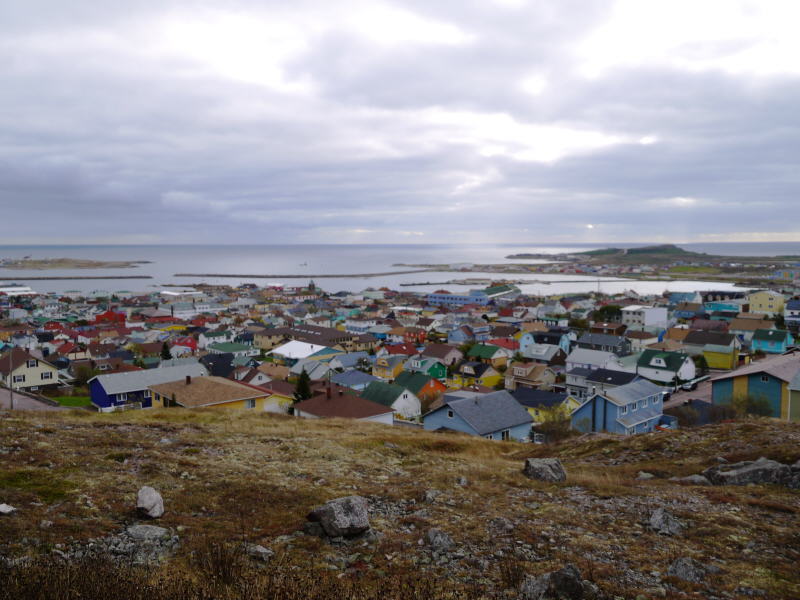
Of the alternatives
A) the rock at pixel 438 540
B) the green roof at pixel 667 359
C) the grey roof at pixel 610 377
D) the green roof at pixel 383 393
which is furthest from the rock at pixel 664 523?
the green roof at pixel 667 359

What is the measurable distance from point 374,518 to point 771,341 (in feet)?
185

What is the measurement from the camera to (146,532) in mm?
5852

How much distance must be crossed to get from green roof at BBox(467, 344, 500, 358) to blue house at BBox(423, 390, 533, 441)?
80.2 feet

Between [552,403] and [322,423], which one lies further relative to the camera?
[552,403]

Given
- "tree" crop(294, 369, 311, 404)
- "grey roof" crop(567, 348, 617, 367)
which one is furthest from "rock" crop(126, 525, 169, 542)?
"grey roof" crop(567, 348, 617, 367)

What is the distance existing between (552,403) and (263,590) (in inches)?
1130

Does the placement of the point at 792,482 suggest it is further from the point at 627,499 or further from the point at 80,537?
the point at 80,537

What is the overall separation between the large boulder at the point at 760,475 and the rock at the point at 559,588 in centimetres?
601

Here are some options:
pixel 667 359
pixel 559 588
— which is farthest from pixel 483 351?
pixel 559 588

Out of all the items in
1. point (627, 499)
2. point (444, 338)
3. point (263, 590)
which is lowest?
point (444, 338)

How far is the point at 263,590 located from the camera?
13.1ft

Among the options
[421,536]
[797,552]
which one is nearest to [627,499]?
[797,552]

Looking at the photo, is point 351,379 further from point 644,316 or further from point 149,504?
point 644,316

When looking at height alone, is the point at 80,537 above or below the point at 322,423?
above
